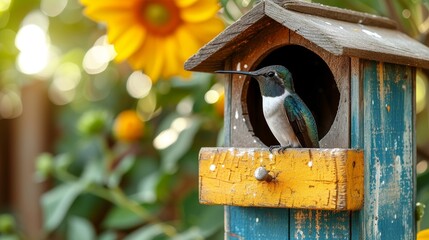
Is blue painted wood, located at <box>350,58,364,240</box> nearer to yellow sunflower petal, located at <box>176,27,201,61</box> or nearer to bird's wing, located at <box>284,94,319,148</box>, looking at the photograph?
bird's wing, located at <box>284,94,319,148</box>

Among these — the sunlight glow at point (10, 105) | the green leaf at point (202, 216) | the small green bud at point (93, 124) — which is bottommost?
the green leaf at point (202, 216)

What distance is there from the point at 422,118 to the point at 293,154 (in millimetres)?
1085

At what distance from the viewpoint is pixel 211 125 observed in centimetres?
190

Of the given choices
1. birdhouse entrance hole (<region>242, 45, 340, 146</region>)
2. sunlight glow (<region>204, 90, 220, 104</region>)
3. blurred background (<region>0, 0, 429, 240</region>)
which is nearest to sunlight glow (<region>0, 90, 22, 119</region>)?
blurred background (<region>0, 0, 429, 240</region>)

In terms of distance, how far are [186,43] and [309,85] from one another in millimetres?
249

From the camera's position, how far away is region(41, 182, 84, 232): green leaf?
184 cm

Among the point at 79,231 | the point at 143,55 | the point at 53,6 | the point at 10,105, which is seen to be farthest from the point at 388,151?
the point at 10,105

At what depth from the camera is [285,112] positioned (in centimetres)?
121

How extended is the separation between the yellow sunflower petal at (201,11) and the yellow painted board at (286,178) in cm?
33

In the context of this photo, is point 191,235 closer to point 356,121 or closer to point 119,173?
point 119,173

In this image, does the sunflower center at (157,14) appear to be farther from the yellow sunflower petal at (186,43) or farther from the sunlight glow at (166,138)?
the sunlight glow at (166,138)

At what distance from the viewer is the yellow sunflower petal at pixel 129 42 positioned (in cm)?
160

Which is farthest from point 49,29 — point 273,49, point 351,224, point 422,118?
point 351,224

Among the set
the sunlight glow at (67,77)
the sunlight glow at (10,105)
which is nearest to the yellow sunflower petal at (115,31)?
the sunlight glow at (67,77)
